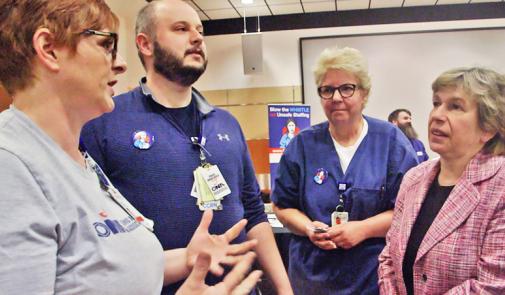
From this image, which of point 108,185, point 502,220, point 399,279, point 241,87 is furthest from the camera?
point 241,87

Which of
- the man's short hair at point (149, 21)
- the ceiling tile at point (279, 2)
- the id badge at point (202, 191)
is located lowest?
the id badge at point (202, 191)

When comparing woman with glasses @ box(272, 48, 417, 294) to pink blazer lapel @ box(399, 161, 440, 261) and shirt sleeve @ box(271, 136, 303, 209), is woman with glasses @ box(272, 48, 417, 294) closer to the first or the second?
shirt sleeve @ box(271, 136, 303, 209)

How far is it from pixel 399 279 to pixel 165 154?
99cm

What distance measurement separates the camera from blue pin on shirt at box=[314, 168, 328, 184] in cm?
187

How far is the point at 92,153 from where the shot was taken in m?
1.35

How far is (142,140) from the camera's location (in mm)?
1394

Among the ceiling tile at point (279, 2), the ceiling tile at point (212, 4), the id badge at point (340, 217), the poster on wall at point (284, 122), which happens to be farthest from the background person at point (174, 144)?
the ceiling tile at point (279, 2)

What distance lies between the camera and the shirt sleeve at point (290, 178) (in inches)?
77.2

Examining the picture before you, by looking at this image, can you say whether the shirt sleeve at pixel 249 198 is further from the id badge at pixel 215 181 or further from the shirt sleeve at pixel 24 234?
the shirt sleeve at pixel 24 234

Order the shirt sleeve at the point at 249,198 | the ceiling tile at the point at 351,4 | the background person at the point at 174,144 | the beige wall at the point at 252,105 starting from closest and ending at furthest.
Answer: the background person at the point at 174,144 < the shirt sleeve at the point at 249,198 < the ceiling tile at the point at 351,4 < the beige wall at the point at 252,105

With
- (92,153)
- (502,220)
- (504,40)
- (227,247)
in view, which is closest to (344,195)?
(502,220)

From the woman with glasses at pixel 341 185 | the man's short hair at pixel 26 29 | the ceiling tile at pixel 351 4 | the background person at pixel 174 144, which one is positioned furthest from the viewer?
the ceiling tile at pixel 351 4

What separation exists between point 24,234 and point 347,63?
1544 mm

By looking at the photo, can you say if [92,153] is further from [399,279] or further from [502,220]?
[502,220]
